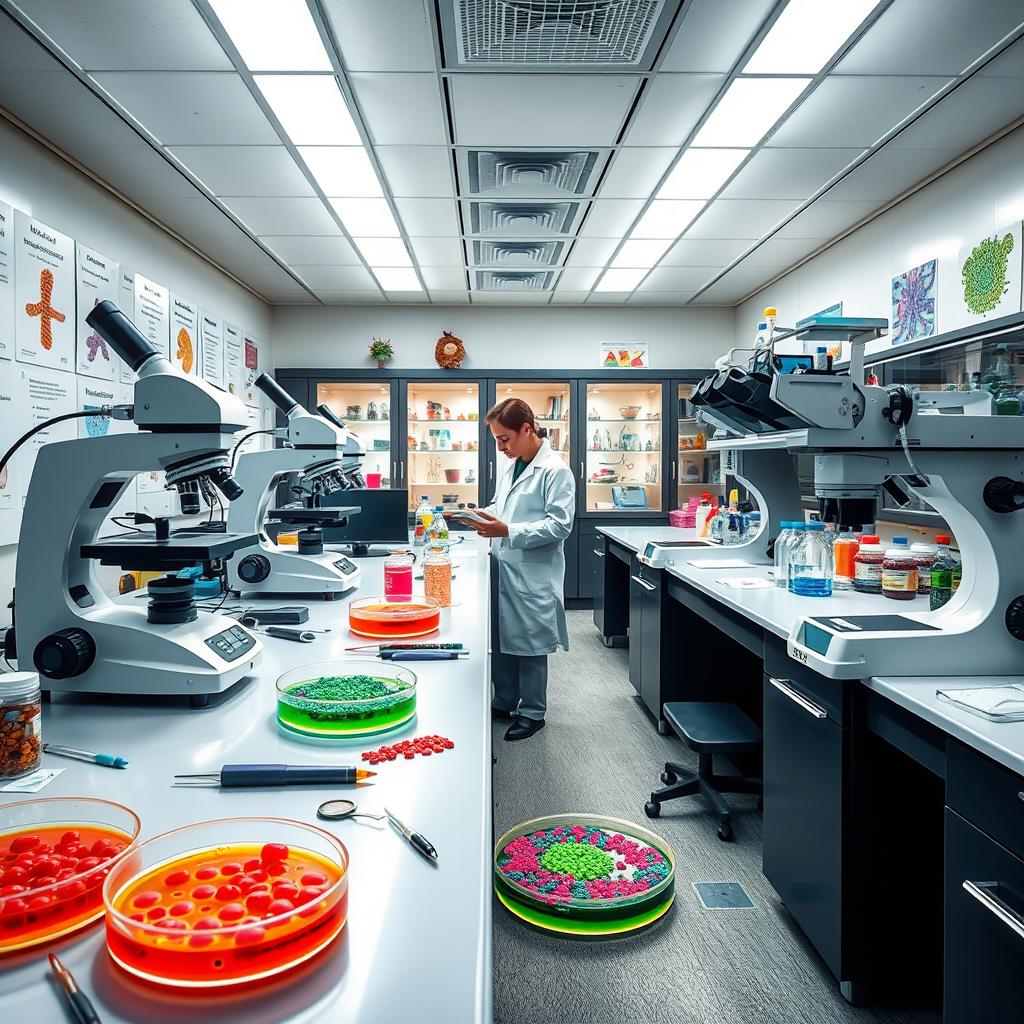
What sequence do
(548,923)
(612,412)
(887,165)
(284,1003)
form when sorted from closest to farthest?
(284,1003) → (548,923) → (887,165) → (612,412)

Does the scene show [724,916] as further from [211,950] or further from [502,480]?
[502,480]

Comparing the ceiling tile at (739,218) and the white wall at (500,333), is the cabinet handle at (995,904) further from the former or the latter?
the white wall at (500,333)

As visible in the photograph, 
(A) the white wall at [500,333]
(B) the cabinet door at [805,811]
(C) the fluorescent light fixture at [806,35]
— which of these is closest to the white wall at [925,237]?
(C) the fluorescent light fixture at [806,35]

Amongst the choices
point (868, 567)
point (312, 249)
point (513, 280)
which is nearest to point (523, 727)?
point (868, 567)

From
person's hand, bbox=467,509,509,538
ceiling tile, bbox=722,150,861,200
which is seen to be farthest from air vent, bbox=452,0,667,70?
person's hand, bbox=467,509,509,538

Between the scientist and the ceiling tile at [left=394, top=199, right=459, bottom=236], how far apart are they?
149 centimetres

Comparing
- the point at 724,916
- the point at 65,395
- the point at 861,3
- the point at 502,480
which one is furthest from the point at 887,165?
the point at 65,395

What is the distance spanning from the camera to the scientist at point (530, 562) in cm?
317

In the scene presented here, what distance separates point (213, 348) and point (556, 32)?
3498 millimetres

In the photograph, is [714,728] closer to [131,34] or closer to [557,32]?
[557,32]

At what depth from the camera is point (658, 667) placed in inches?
128

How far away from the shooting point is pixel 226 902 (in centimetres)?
66

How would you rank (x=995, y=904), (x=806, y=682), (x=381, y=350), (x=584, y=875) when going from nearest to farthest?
(x=995, y=904)
(x=806, y=682)
(x=584, y=875)
(x=381, y=350)

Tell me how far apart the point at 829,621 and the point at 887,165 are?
2867 mm
